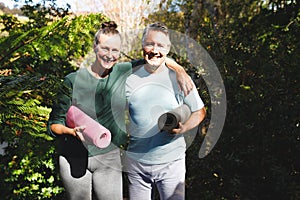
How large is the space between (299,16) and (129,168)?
7.01 feet

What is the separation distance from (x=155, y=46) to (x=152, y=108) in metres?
0.26

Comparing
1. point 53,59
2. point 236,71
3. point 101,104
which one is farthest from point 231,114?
point 101,104

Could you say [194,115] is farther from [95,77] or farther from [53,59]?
[53,59]

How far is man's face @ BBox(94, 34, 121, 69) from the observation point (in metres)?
1.81

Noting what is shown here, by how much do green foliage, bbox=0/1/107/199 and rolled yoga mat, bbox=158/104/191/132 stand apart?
485 mm

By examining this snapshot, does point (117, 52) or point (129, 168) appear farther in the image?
point (129, 168)

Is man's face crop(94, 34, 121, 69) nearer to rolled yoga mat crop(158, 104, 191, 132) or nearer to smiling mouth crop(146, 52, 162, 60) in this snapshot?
smiling mouth crop(146, 52, 162, 60)

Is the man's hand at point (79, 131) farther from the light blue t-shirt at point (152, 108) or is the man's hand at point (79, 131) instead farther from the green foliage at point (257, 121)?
the green foliage at point (257, 121)

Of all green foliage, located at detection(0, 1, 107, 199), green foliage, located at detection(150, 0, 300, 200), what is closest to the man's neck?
green foliage, located at detection(0, 1, 107, 199)

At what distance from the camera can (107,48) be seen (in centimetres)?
182

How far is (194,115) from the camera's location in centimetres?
191

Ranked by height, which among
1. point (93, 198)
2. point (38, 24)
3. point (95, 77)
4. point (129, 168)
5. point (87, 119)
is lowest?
point (93, 198)

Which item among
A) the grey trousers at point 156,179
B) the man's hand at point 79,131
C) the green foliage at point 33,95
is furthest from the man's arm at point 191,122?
the green foliage at point 33,95

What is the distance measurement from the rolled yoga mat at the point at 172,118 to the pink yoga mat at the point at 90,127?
9.1 inches
